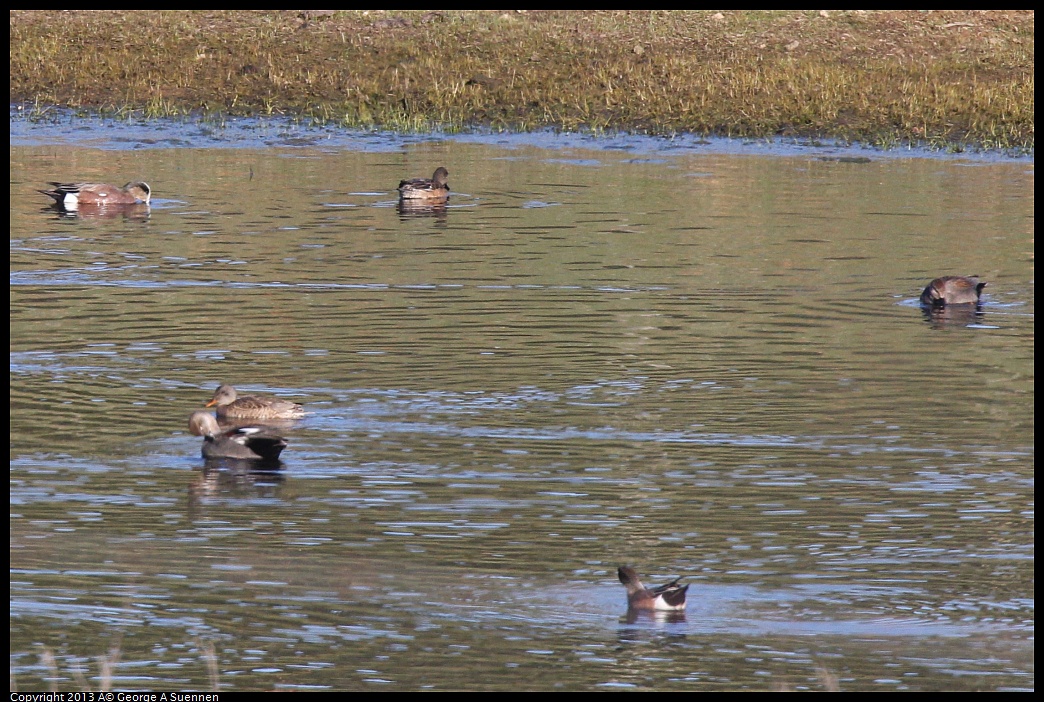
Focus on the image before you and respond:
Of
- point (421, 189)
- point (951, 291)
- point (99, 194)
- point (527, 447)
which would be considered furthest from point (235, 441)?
point (99, 194)

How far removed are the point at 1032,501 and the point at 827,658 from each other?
266 cm

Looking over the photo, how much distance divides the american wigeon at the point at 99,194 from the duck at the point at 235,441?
9.92 metres

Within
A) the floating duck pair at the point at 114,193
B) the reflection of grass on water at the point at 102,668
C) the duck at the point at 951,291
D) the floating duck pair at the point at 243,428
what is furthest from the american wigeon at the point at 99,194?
the reflection of grass on water at the point at 102,668

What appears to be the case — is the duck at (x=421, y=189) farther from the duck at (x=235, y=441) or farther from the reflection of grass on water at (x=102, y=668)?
the reflection of grass on water at (x=102, y=668)

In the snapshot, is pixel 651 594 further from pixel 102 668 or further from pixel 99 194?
pixel 99 194

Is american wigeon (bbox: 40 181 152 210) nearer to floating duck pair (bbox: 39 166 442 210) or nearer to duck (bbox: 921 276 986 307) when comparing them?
floating duck pair (bbox: 39 166 442 210)

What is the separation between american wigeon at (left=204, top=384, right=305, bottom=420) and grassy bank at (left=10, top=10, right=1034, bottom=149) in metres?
15.9

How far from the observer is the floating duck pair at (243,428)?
10.4 m

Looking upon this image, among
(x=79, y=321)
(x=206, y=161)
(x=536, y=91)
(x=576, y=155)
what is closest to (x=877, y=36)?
(x=536, y=91)

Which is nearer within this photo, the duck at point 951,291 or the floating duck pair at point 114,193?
the duck at point 951,291

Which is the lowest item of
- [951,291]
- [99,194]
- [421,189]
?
[951,291]

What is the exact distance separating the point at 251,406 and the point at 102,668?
398cm

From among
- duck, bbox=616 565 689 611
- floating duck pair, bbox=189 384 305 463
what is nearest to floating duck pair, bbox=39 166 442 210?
floating duck pair, bbox=189 384 305 463

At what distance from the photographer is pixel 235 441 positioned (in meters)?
10.4
